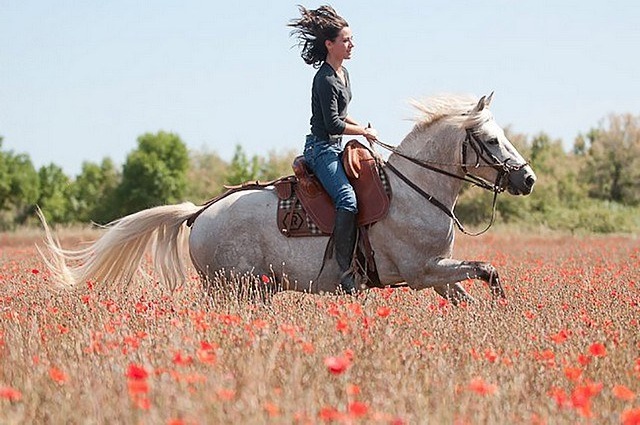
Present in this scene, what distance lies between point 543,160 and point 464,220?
16.5m

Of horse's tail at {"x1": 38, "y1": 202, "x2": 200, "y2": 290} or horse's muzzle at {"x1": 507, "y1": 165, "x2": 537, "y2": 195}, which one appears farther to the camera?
horse's tail at {"x1": 38, "y1": 202, "x2": 200, "y2": 290}

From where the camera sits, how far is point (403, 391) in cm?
396

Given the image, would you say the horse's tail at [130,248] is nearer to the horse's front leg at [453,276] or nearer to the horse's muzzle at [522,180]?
the horse's front leg at [453,276]

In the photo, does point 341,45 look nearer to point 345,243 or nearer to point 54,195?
point 345,243

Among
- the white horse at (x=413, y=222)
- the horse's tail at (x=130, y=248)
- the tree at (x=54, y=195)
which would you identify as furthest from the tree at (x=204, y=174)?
the white horse at (x=413, y=222)

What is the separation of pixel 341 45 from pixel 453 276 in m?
2.15

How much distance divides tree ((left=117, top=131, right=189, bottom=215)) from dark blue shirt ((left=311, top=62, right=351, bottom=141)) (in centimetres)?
7768

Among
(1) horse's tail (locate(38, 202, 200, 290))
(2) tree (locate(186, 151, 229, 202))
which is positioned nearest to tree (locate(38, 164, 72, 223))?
(2) tree (locate(186, 151, 229, 202))

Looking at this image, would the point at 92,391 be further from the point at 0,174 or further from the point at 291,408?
the point at 0,174

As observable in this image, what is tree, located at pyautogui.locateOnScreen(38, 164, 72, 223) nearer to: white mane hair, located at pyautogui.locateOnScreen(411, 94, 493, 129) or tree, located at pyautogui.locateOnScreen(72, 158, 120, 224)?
tree, located at pyautogui.locateOnScreen(72, 158, 120, 224)

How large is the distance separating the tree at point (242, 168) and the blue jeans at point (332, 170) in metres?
76.8

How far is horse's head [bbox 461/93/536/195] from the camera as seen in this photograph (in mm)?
8062

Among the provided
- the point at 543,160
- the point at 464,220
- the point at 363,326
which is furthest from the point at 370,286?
the point at 543,160

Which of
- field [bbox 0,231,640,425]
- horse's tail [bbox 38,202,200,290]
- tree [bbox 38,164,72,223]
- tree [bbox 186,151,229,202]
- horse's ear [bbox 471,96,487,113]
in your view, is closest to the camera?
field [bbox 0,231,640,425]
